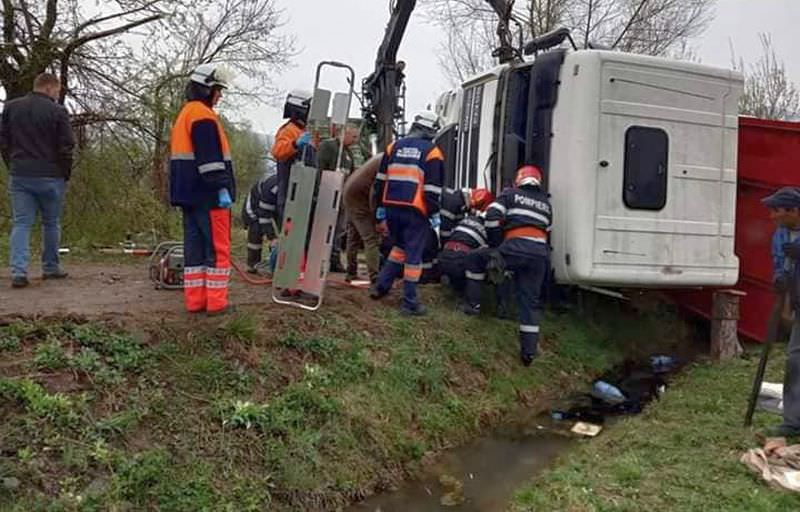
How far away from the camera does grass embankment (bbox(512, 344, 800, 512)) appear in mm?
3674

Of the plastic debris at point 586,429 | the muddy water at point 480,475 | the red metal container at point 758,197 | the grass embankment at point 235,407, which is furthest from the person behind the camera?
the red metal container at point 758,197

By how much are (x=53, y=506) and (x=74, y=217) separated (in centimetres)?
855

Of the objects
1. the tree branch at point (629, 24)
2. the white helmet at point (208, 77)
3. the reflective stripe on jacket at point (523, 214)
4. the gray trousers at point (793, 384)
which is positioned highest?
the tree branch at point (629, 24)

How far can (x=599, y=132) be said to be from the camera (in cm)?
636

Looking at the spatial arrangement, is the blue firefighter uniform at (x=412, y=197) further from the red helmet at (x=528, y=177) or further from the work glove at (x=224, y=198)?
the work glove at (x=224, y=198)

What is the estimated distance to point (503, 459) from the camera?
16.1 ft

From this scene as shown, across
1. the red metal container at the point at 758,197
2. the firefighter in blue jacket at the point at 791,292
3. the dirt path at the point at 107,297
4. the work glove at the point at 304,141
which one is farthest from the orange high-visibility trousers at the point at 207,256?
the red metal container at the point at 758,197

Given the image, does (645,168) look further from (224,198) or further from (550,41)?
(224,198)

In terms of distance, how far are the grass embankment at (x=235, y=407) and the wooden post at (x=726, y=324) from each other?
234 centimetres

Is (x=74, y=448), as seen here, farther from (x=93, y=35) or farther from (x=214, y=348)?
(x=93, y=35)

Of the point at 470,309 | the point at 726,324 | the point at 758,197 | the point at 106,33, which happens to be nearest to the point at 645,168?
the point at 758,197

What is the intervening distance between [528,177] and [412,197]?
103 centimetres

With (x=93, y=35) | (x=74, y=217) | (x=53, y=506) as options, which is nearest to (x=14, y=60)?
(x=93, y=35)

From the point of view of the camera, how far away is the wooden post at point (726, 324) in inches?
279
